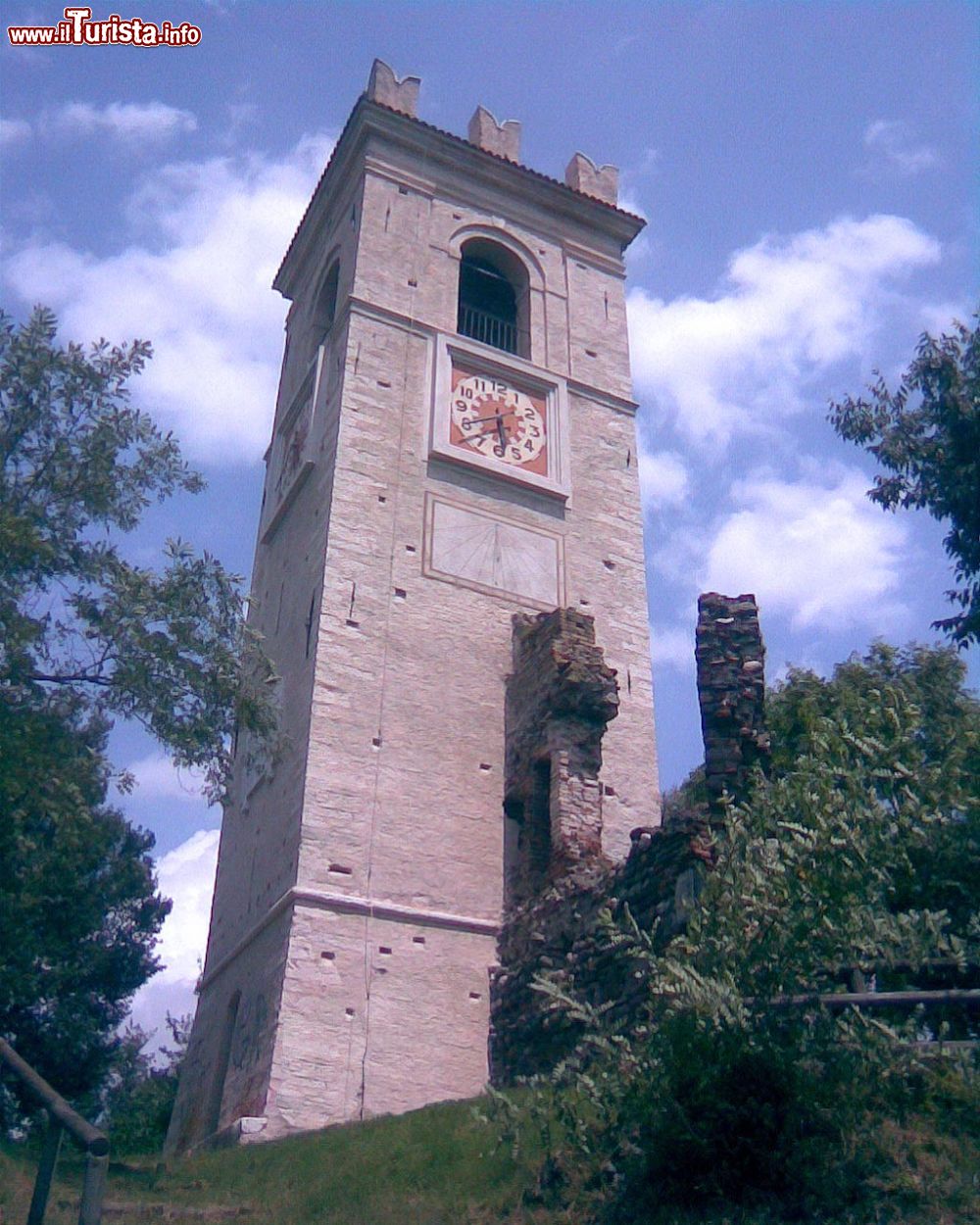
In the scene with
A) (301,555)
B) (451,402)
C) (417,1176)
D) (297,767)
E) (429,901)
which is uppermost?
(451,402)

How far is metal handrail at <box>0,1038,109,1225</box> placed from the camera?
212 inches

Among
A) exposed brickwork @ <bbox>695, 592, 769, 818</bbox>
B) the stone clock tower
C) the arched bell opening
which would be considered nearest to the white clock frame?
the stone clock tower

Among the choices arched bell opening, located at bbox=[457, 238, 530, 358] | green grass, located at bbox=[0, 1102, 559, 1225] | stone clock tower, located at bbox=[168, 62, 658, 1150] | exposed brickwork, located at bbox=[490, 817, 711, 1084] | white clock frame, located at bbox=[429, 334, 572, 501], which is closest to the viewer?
green grass, located at bbox=[0, 1102, 559, 1225]

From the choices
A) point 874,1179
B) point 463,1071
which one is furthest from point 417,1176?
point 463,1071

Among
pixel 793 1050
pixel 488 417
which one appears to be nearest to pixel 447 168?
pixel 488 417

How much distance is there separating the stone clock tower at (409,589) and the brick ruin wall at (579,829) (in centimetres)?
38

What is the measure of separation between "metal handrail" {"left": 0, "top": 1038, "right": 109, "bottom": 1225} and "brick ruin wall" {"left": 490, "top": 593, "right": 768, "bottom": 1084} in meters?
3.81

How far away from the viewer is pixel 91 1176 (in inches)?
215

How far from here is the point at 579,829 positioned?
617 inches

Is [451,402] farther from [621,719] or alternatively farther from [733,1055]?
[733,1055]

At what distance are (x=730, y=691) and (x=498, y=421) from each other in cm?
906

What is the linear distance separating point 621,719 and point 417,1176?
9.83 m

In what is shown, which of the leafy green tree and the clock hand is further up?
the clock hand

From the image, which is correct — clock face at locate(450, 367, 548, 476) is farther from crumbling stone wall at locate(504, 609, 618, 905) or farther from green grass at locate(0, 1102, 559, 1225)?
green grass at locate(0, 1102, 559, 1225)
